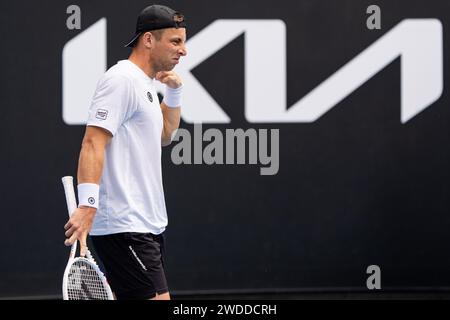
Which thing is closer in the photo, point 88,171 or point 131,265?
point 88,171

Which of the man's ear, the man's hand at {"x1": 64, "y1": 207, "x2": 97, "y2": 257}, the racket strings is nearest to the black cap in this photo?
the man's ear

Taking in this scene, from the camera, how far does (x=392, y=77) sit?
638cm

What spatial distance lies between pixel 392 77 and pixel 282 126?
29.7 inches

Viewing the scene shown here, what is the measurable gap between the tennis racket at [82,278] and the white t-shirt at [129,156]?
0.14m

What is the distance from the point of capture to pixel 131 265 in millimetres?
4152

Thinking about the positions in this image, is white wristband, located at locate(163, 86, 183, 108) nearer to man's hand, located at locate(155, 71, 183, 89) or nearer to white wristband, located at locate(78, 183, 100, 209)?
man's hand, located at locate(155, 71, 183, 89)

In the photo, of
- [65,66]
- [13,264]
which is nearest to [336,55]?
[65,66]

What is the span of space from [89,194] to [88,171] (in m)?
0.09

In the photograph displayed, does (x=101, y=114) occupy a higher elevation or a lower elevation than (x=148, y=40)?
lower

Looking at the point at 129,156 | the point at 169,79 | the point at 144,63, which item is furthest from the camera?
the point at 169,79

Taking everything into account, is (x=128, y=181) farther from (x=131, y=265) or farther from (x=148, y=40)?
(x=148, y=40)

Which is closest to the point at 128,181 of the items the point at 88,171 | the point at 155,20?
the point at 88,171

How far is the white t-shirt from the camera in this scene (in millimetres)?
4086

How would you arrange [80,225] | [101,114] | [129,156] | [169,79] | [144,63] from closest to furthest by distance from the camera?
[80,225], [101,114], [129,156], [144,63], [169,79]
